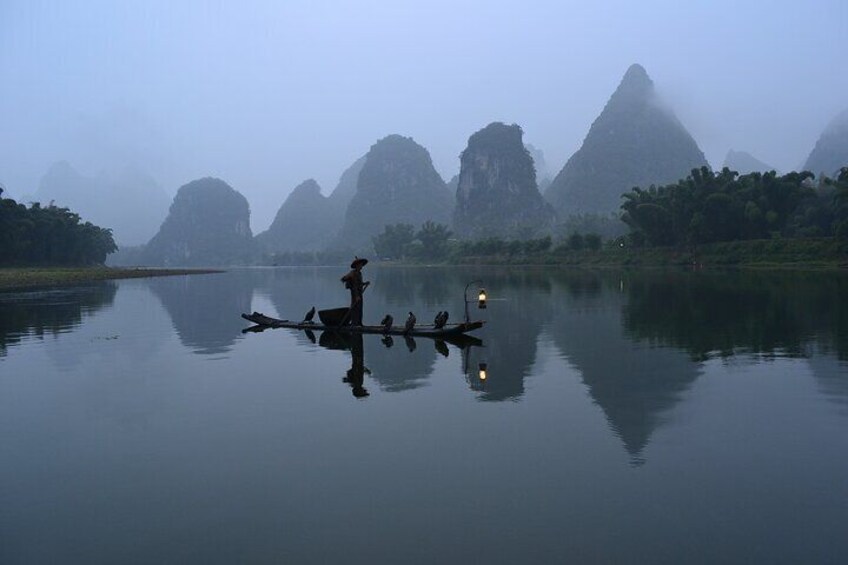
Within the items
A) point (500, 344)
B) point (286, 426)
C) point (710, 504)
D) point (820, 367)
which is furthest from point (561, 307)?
point (710, 504)

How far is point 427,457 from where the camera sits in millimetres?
9016

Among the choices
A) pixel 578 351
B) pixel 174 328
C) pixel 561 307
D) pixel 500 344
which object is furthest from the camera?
pixel 561 307

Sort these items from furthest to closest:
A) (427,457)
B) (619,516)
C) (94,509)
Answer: (427,457) → (94,509) → (619,516)

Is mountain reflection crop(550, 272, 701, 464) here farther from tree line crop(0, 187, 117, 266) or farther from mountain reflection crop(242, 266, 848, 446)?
tree line crop(0, 187, 117, 266)

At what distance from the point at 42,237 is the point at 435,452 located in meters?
90.6

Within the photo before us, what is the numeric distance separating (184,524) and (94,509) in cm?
137

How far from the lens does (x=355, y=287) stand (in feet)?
73.8

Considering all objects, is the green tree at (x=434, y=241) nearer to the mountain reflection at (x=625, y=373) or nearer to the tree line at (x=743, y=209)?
the tree line at (x=743, y=209)

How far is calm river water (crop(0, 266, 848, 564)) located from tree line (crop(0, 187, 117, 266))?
66.8m

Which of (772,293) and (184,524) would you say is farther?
(772,293)

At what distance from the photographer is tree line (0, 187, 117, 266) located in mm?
75000

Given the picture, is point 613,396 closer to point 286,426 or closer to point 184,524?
point 286,426

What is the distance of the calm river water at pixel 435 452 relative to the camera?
6410 mm

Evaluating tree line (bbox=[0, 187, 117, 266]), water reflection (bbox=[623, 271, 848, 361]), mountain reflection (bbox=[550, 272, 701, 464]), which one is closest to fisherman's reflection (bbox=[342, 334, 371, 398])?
mountain reflection (bbox=[550, 272, 701, 464])
